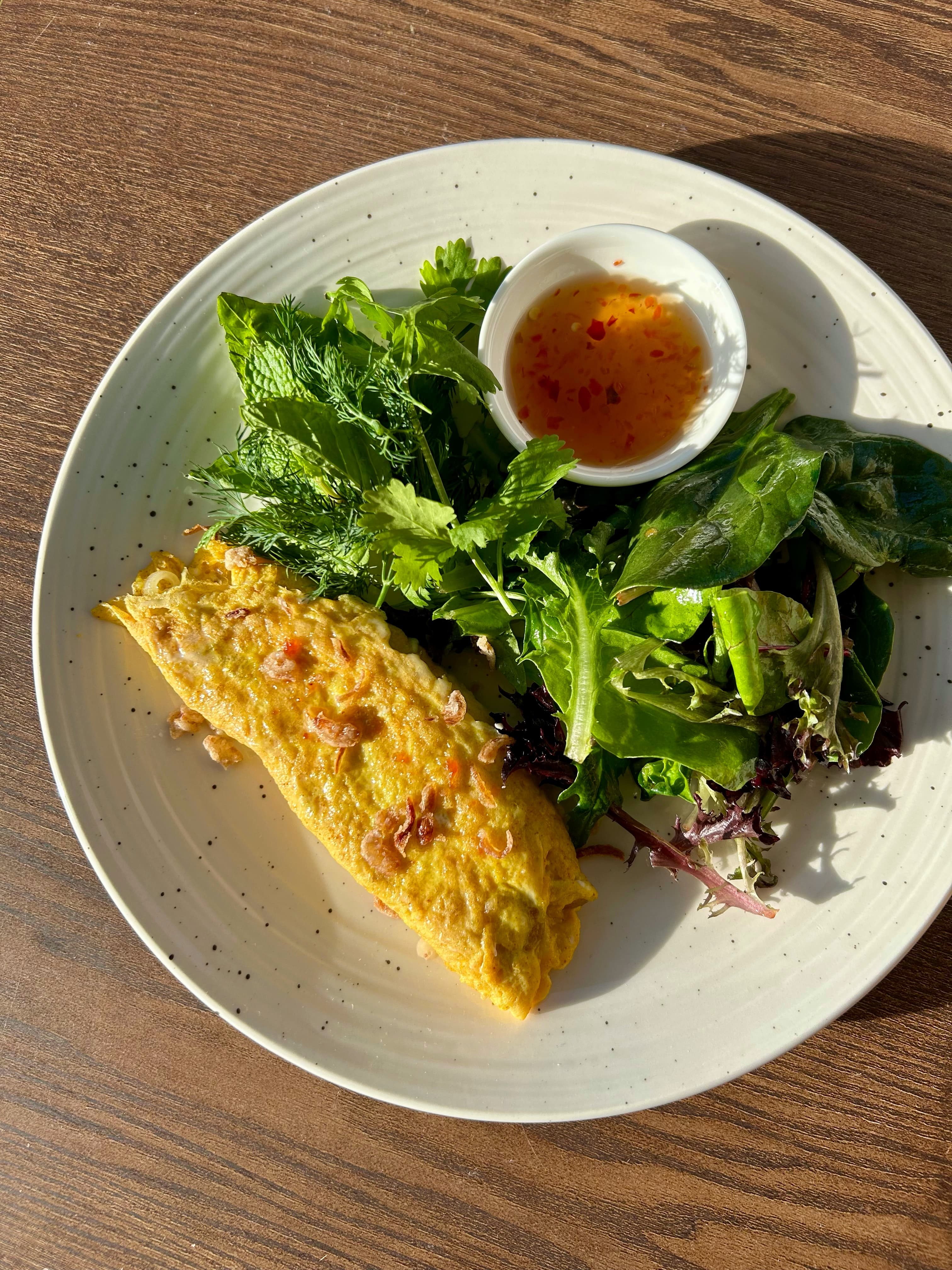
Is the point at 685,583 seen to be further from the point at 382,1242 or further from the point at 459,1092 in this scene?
the point at 382,1242

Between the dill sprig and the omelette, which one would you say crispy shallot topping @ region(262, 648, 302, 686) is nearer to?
the omelette

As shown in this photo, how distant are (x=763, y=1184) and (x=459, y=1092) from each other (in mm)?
1160

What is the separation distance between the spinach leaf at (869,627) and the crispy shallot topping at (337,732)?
1.57 m

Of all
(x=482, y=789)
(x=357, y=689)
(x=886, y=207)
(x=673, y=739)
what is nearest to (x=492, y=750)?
(x=482, y=789)

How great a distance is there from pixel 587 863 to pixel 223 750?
1306mm

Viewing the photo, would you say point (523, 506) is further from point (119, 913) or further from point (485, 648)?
point (119, 913)

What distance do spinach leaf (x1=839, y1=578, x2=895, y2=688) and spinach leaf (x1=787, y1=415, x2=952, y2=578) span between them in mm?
151

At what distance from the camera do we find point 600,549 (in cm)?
235

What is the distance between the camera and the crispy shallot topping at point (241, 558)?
8.32 ft

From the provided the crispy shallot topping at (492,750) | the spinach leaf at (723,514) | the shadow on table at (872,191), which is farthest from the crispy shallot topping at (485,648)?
the shadow on table at (872,191)

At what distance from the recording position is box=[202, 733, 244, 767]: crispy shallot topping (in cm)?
260

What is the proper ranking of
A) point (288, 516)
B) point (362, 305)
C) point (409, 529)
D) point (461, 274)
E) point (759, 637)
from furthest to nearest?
1. point (461, 274)
2. point (288, 516)
3. point (362, 305)
4. point (409, 529)
5. point (759, 637)

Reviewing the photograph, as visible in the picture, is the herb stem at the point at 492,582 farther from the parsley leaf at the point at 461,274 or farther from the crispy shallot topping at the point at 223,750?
the crispy shallot topping at the point at 223,750

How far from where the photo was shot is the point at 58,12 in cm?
296
